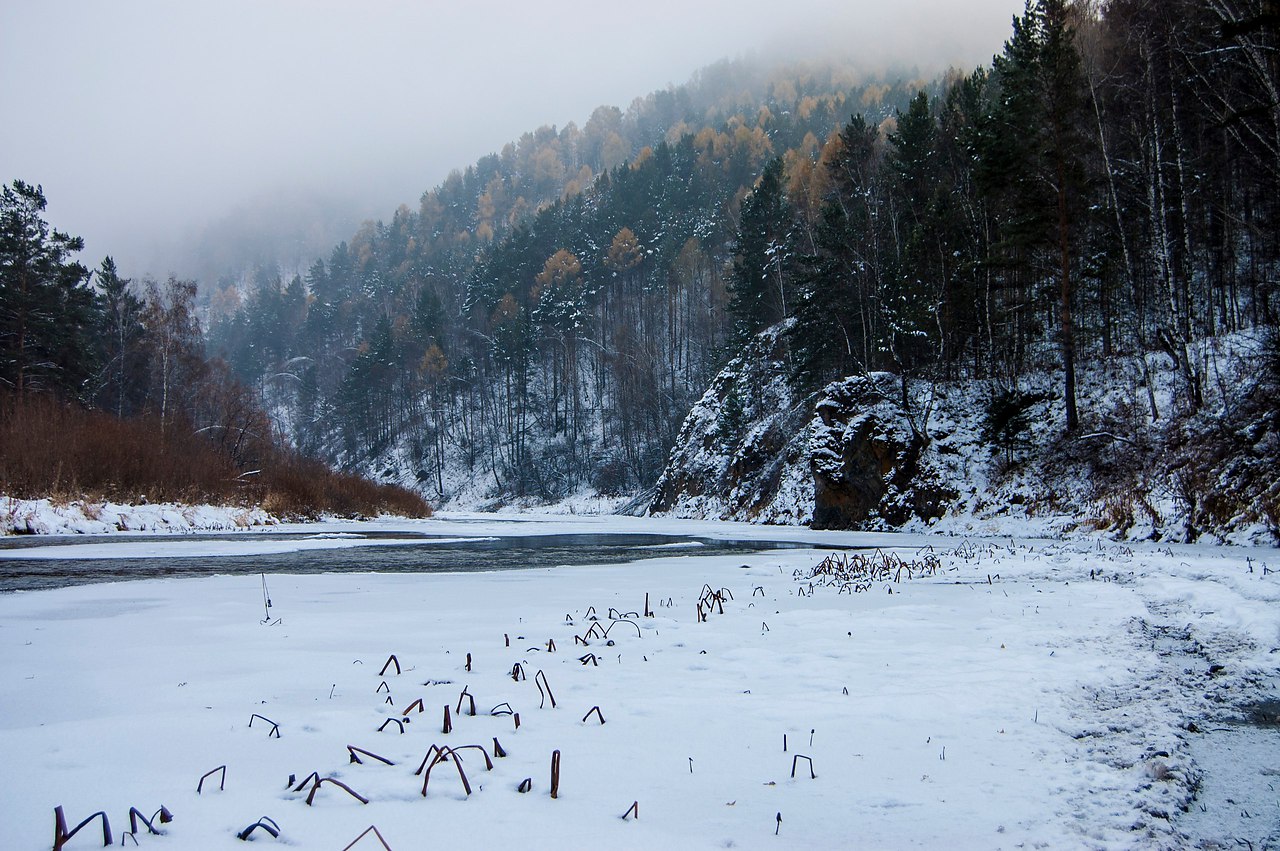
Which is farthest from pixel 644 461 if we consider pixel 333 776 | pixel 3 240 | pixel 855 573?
pixel 333 776

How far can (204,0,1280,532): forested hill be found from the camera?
67.0ft

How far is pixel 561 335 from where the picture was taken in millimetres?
71625

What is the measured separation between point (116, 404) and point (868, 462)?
4668cm

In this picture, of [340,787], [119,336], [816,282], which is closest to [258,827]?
[340,787]

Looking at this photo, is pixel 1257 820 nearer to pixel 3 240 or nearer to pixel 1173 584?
pixel 1173 584

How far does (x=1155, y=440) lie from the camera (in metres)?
17.6

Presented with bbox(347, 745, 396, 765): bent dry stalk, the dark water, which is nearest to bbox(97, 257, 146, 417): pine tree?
the dark water

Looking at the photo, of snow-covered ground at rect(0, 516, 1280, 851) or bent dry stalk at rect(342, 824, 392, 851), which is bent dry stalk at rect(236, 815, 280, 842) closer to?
snow-covered ground at rect(0, 516, 1280, 851)

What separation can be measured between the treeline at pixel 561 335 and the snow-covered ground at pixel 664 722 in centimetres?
4220

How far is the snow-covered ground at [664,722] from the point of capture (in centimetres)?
227

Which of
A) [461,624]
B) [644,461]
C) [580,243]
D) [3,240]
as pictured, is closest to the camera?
[461,624]

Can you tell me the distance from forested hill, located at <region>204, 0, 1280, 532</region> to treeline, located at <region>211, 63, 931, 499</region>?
380 millimetres

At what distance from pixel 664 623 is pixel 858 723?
292cm

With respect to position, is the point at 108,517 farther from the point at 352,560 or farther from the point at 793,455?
the point at 793,455
